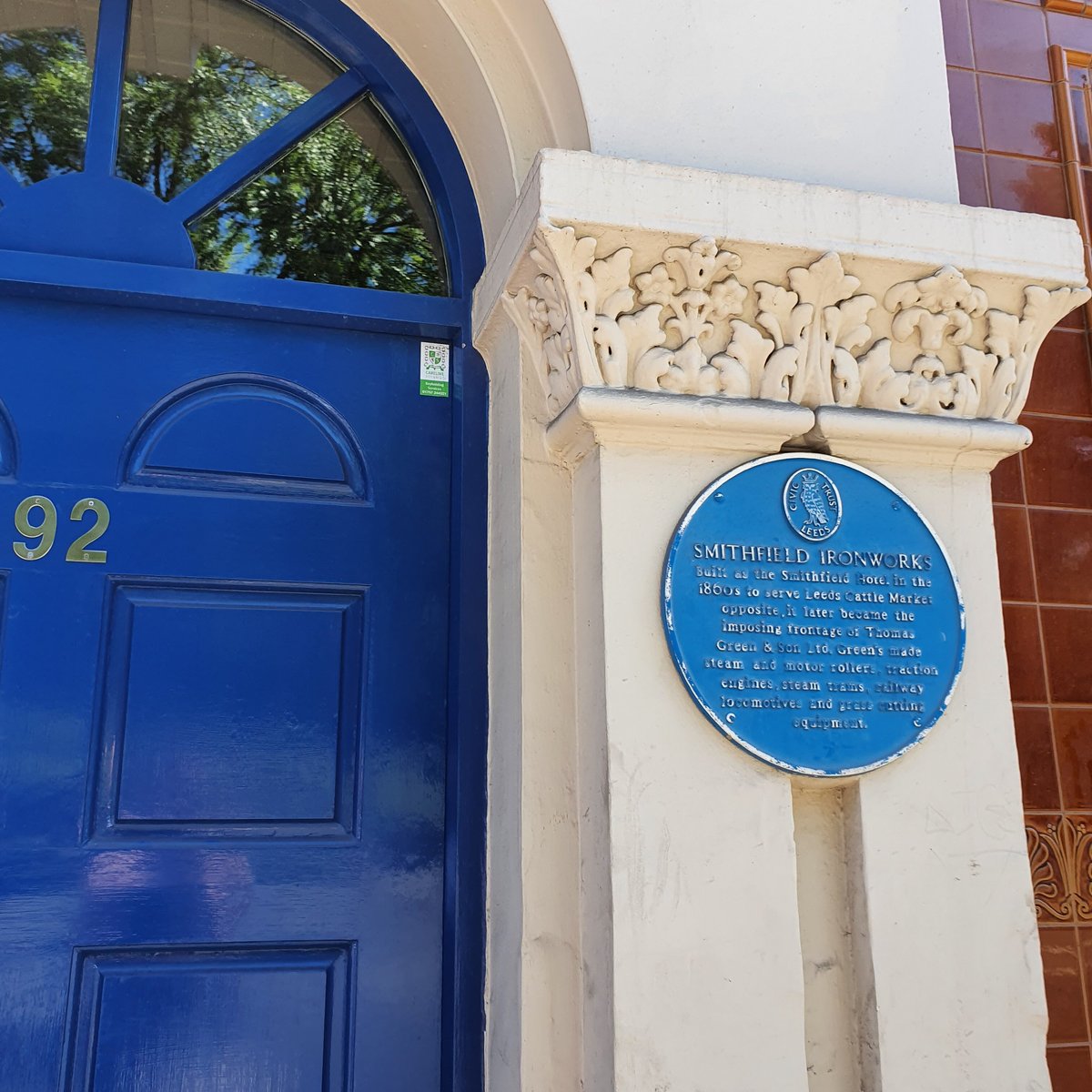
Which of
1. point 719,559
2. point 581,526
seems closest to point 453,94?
point 581,526

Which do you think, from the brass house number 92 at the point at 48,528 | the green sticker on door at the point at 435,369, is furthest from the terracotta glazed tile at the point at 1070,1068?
the brass house number 92 at the point at 48,528

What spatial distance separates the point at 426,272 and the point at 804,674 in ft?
A: 4.81

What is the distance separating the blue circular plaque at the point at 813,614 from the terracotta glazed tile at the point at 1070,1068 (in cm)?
113

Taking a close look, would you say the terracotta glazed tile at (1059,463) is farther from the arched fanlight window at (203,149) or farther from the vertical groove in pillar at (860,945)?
the arched fanlight window at (203,149)

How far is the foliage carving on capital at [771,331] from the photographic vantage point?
213 cm

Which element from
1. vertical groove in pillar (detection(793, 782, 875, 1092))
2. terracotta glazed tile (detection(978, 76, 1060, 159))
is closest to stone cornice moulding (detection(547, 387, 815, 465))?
vertical groove in pillar (detection(793, 782, 875, 1092))

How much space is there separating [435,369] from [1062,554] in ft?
5.85

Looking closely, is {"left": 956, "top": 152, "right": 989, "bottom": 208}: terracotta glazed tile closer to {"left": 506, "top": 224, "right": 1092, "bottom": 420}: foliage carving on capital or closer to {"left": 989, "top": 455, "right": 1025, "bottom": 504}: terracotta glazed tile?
{"left": 989, "top": 455, "right": 1025, "bottom": 504}: terracotta glazed tile

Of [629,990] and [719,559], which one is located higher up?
[719,559]

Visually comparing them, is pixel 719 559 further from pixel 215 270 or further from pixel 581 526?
pixel 215 270

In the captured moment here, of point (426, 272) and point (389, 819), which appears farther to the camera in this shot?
point (426, 272)

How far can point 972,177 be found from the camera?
3.14 meters

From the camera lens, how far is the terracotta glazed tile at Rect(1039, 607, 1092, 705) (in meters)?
2.86

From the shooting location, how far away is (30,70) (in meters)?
2.68
